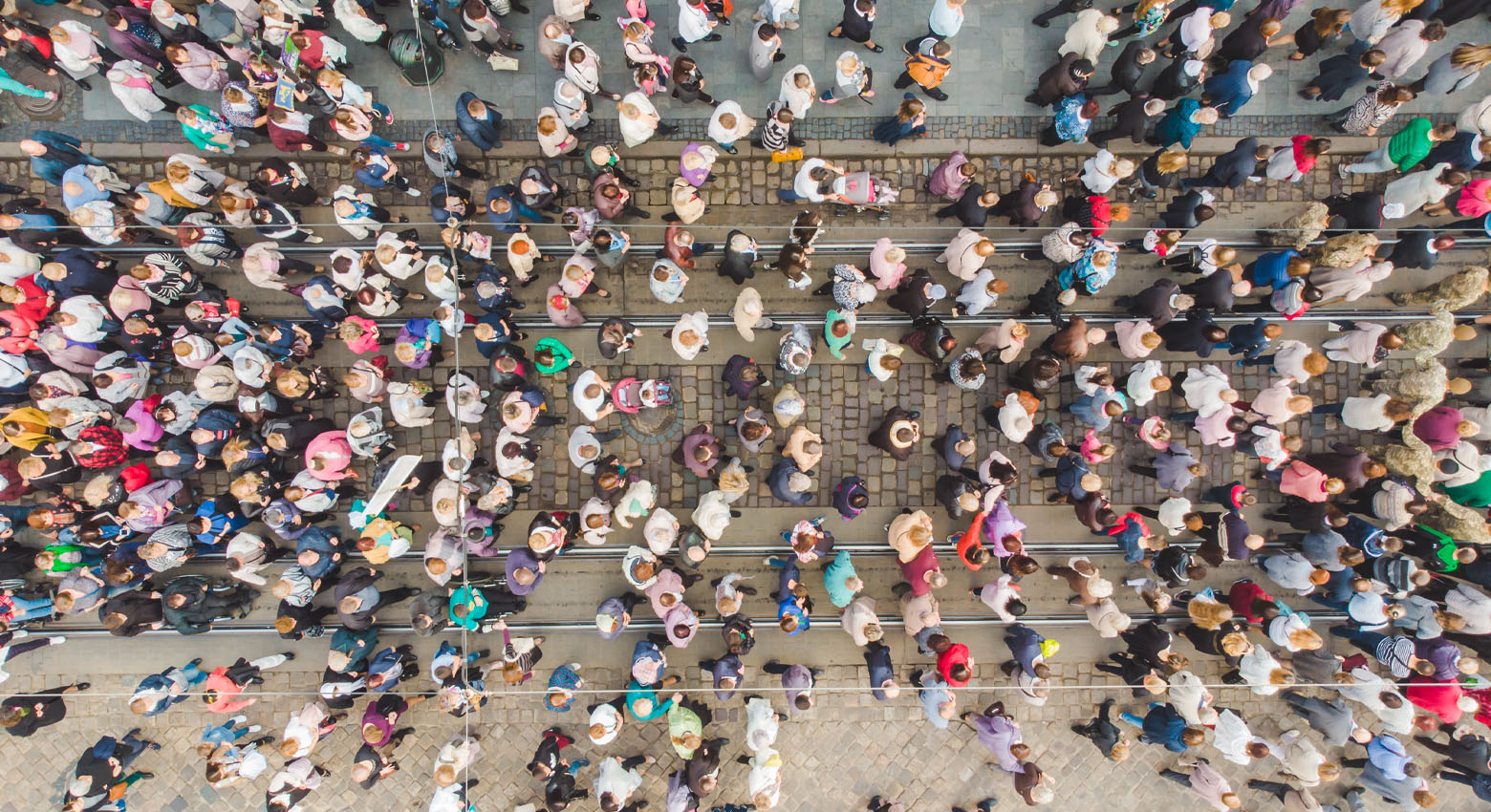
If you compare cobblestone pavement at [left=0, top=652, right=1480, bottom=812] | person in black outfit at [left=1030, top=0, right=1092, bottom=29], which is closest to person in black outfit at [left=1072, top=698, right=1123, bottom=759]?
cobblestone pavement at [left=0, top=652, right=1480, bottom=812]

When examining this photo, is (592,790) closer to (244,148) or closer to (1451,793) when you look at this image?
(244,148)

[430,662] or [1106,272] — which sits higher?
[1106,272]

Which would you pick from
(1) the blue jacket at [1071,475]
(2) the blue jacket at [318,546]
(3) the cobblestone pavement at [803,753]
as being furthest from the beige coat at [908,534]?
(2) the blue jacket at [318,546]

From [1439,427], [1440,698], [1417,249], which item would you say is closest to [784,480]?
[1439,427]

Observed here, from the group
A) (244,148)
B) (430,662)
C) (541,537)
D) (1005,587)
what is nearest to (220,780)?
(430,662)

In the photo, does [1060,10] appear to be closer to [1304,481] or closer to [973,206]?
[973,206]

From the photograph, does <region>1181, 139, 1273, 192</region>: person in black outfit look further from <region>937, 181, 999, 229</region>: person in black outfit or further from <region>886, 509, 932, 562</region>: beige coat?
<region>886, 509, 932, 562</region>: beige coat
